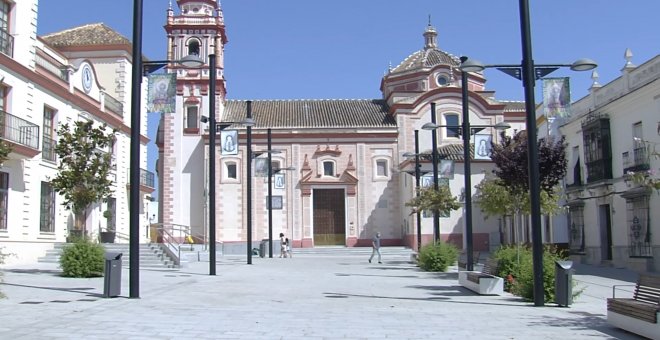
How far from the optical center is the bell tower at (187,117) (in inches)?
1967

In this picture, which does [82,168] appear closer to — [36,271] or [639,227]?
[36,271]

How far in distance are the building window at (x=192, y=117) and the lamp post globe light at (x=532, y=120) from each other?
39.4m

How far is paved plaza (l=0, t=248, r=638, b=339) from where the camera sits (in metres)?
9.67

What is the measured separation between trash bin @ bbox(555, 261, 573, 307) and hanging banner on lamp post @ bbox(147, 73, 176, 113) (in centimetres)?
901

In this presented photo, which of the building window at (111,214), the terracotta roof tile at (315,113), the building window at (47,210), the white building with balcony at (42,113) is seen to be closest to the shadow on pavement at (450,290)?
the white building with balcony at (42,113)

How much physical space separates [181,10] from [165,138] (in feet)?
32.3

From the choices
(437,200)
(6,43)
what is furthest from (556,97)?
(6,43)

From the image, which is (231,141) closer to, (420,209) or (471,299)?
(420,209)

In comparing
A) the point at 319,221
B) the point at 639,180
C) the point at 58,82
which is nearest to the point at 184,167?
the point at 319,221

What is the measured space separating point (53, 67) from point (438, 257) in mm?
16781

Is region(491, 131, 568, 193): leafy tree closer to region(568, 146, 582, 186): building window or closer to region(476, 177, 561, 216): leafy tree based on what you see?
region(476, 177, 561, 216): leafy tree

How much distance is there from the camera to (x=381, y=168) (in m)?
51.0

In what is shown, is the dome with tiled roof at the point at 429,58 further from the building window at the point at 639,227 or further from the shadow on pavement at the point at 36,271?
the shadow on pavement at the point at 36,271

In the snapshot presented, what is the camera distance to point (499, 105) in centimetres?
5166
